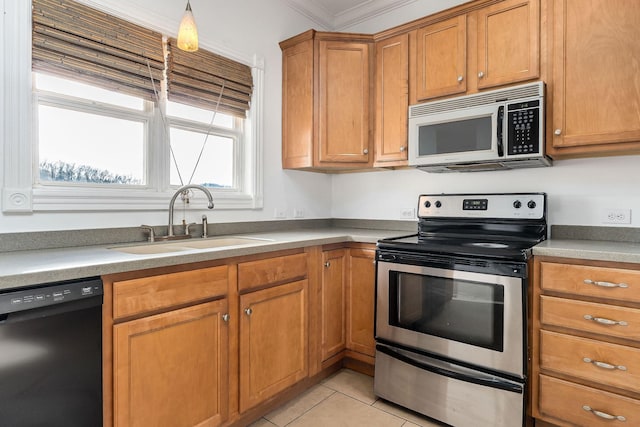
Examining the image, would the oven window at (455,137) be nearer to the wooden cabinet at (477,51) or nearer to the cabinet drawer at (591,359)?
the wooden cabinet at (477,51)

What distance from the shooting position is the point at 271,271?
195 cm

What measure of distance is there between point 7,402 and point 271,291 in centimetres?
110

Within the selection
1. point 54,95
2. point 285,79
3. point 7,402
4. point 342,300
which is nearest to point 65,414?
point 7,402

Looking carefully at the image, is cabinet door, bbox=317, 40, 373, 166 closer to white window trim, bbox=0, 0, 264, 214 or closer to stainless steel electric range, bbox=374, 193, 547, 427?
stainless steel electric range, bbox=374, 193, 547, 427

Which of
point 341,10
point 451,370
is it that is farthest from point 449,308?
point 341,10

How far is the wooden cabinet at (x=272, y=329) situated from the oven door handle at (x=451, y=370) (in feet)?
1.74

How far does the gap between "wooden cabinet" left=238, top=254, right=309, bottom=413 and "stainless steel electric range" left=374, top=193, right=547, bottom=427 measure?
0.48 metres

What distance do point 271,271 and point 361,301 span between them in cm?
79

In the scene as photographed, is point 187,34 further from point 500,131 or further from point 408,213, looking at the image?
point 408,213

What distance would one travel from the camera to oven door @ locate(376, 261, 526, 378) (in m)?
1.76

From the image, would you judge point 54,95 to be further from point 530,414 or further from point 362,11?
point 530,414

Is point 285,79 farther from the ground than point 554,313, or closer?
farther from the ground

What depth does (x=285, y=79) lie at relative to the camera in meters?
2.89

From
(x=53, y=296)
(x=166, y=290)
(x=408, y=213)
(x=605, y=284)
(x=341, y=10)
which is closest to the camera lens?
(x=53, y=296)
